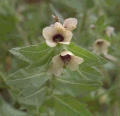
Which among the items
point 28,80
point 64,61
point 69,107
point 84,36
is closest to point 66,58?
point 64,61

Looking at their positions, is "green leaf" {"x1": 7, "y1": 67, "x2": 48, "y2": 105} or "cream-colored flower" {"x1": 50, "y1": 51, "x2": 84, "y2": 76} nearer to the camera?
"cream-colored flower" {"x1": 50, "y1": 51, "x2": 84, "y2": 76}

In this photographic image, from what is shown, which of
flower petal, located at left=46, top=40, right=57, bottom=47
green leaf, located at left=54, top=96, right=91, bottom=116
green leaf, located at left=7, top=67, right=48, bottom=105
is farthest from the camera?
green leaf, located at left=54, top=96, right=91, bottom=116

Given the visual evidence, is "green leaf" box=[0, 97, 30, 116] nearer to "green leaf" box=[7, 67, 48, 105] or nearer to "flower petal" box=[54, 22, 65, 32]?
"green leaf" box=[7, 67, 48, 105]

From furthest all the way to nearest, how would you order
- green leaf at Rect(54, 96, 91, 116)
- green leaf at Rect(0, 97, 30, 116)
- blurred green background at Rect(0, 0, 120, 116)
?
blurred green background at Rect(0, 0, 120, 116) < green leaf at Rect(0, 97, 30, 116) < green leaf at Rect(54, 96, 91, 116)

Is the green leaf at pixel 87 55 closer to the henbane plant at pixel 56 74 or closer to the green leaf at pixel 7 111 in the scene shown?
the henbane plant at pixel 56 74

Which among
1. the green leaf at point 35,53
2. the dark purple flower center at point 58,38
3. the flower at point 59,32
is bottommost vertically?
the green leaf at point 35,53

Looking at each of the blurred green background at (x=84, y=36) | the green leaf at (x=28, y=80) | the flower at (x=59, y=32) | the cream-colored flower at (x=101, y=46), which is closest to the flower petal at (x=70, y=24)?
the flower at (x=59, y=32)

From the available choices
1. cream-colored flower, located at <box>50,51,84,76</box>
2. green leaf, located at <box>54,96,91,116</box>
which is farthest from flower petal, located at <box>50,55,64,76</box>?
green leaf, located at <box>54,96,91,116</box>
